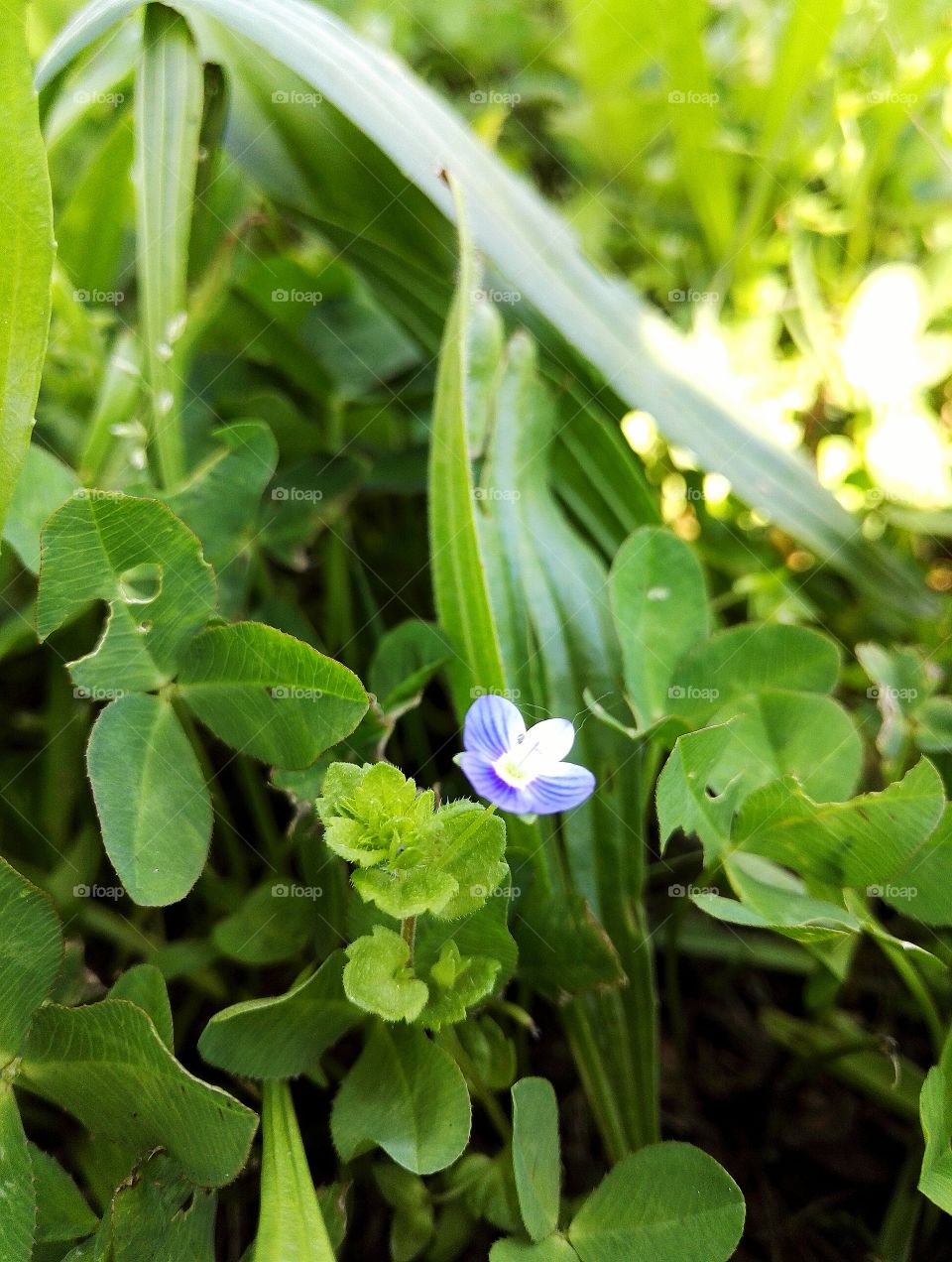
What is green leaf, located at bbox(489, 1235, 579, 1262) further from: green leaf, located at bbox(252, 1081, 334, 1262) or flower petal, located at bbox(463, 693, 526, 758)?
flower petal, located at bbox(463, 693, 526, 758)

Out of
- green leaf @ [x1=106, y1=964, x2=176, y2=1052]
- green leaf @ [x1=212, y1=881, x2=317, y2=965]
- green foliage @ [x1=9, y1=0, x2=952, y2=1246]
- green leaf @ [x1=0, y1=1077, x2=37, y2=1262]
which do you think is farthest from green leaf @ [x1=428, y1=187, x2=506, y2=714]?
green leaf @ [x1=0, y1=1077, x2=37, y2=1262]

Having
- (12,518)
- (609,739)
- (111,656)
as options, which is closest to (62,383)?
(12,518)

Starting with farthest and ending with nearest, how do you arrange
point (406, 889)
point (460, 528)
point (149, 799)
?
point (460, 528) < point (149, 799) < point (406, 889)

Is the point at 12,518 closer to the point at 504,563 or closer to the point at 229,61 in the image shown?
the point at 504,563

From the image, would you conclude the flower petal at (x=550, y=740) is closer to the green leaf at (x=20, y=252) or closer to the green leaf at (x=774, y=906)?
the green leaf at (x=774, y=906)

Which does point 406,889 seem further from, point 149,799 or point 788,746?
point 788,746

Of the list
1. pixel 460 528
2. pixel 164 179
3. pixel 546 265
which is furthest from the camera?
pixel 546 265

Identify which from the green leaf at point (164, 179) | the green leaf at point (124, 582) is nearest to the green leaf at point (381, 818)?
the green leaf at point (124, 582)

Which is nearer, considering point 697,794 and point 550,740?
point 550,740

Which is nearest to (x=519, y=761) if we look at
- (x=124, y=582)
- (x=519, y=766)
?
(x=519, y=766)
